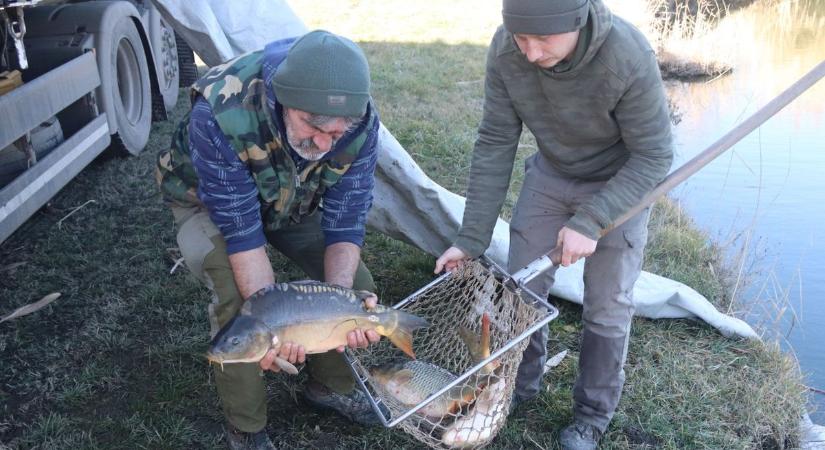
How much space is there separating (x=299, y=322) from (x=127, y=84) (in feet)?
15.8

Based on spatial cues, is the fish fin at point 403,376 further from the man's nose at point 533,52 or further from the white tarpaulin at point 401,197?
the man's nose at point 533,52

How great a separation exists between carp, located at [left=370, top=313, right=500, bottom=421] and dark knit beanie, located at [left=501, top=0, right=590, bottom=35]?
1.24 meters

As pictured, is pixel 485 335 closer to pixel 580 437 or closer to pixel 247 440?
pixel 580 437

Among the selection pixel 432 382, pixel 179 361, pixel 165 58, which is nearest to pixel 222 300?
pixel 432 382

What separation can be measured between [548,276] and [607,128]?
0.73 m

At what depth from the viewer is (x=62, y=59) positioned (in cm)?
563

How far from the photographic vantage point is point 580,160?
3254 millimetres

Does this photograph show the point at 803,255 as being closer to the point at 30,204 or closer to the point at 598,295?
the point at 598,295

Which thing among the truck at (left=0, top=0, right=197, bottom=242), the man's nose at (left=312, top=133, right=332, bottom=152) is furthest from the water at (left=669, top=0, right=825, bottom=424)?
the truck at (left=0, top=0, right=197, bottom=242)

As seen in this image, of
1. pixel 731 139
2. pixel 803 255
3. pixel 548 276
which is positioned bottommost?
pixel 803 255

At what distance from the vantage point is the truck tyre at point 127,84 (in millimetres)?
6148

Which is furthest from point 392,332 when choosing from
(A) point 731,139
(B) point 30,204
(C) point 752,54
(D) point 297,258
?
(C) point 752,54

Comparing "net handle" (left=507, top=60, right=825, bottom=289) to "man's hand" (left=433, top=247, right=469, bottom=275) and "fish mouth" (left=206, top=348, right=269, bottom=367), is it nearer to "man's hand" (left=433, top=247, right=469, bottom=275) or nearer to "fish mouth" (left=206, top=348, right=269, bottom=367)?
"man's hand" (left=433, top=247, right=469, bottom=275)

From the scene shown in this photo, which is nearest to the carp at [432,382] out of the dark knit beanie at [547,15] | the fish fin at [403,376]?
the fish fin at [403,376]
